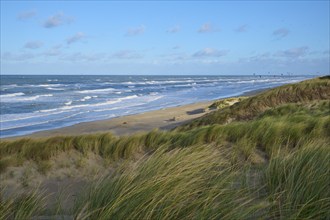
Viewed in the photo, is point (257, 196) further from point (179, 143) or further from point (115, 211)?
point (179, 143)

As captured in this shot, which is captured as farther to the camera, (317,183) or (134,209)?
(317,183)

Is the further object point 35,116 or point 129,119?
point 35,116

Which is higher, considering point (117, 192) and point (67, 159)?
point (117, 192)

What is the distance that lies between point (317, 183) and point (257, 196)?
597mm

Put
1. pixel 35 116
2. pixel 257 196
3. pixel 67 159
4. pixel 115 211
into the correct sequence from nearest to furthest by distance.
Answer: pixel 115 211 < pixel 257 196 < pixel 67 159 < pixel 35 116

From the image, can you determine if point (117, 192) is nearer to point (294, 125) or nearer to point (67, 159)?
point (67, 159)

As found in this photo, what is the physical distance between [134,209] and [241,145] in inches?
174

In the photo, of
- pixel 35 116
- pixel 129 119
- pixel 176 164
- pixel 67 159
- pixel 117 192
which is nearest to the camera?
pixel 117 192

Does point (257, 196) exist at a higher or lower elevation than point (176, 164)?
lower

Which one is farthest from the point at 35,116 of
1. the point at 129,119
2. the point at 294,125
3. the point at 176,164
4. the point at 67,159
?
the point at 176,164

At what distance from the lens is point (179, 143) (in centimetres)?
827

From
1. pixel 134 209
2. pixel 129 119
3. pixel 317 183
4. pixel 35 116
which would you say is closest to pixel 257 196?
pixel 317 183

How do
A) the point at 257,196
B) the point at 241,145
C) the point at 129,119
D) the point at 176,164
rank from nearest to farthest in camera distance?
Result: the point at 257,196, the point at 176,164, the point at 241,145, the point at 129,119

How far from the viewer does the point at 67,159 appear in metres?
8.10
